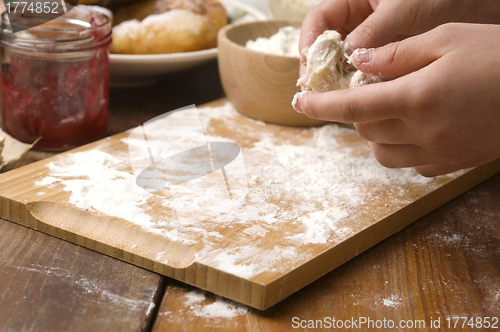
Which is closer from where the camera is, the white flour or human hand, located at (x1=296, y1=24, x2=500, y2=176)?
human hand, located at (x1=296, y1=24, x2=500, y2=176)

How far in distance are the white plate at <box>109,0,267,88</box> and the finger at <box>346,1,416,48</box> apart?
0.45 meters

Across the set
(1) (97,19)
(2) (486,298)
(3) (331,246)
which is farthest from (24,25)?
(2) (486,298)

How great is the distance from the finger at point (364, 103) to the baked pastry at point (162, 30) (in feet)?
1.96

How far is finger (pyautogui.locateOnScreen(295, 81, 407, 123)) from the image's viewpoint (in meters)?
0.68

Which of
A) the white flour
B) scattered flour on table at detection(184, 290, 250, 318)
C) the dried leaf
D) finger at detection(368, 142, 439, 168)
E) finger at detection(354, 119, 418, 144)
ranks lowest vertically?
the dried leaf

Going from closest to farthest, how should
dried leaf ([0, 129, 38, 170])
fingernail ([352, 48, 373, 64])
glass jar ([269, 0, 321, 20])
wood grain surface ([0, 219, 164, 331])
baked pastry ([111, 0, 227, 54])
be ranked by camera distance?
wood grain surface ([0, 219, 164, 331]) < fingernail ([352, 48, 373, 64]) < dried leaf ([0, 129, 38, 170]) < baked pastry ([111, 0, 227, 54]) < glass jar ([269, 0, 321, 20])

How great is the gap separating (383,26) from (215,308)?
0.53 m

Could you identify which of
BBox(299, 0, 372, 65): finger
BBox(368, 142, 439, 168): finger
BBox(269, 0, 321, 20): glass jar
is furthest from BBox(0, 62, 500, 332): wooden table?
BBox(269, 0, 321, 20): glass jar

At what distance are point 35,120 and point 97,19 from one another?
0.25 meters

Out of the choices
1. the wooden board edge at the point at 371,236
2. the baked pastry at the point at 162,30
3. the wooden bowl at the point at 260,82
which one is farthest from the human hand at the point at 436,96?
the baked pastry at the point at 162,30

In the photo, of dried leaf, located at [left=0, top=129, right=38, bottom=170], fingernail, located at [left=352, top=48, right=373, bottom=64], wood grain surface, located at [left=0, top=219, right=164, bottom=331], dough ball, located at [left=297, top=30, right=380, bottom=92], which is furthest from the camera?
dried leaf, located at [left=0, top=129, right=38, bottom=170]

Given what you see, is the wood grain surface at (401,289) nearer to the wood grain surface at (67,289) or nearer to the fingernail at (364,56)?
the wood grain surface at (67,289)

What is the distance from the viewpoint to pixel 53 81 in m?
1.00

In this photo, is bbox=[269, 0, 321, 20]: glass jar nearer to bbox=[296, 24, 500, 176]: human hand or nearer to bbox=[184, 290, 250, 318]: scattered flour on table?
bbox=[296, 24, 500, 176]: human hand
